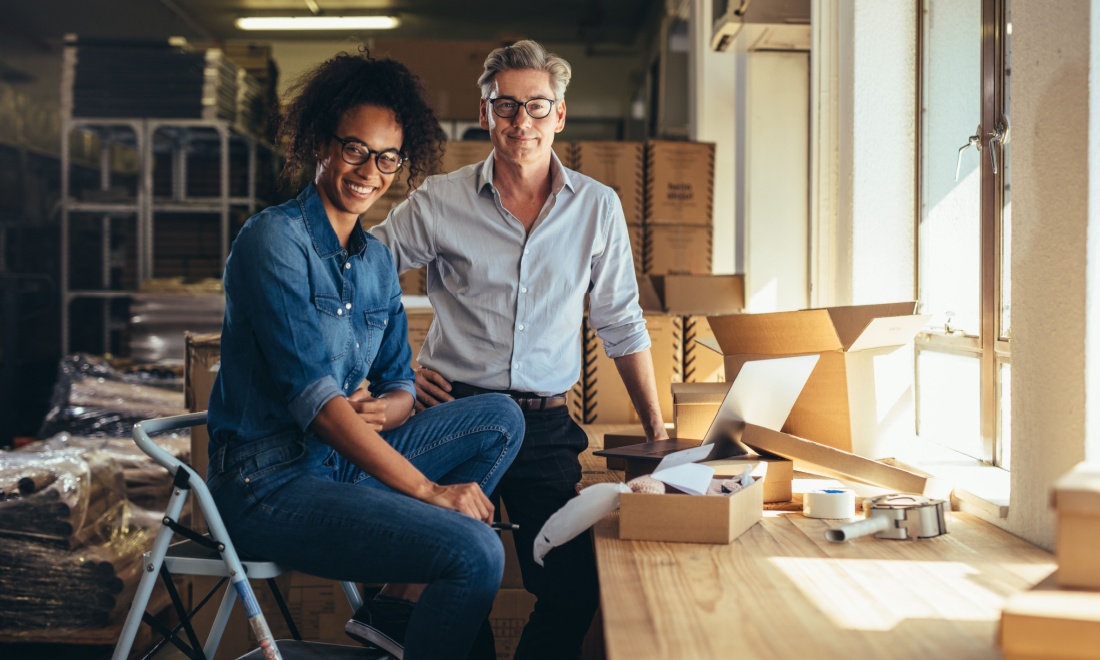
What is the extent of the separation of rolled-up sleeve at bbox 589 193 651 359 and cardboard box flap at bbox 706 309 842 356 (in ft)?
0.71

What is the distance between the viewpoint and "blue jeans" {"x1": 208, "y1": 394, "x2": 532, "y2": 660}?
1598 millimetres

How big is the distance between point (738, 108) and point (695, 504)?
354 cm

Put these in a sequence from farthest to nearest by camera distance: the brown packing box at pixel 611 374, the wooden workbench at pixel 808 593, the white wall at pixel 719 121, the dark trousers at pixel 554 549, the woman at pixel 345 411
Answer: the white wall at pixel 719 121
the brown packing box at pixel 611 374
the dark trousers at pixel 554 549
the woman at pixel 345 411
the wooden workbench at pixel 808 593

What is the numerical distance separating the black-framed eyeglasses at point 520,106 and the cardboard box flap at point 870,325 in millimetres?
835

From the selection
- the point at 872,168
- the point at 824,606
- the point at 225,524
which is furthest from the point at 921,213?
the point at 225,524

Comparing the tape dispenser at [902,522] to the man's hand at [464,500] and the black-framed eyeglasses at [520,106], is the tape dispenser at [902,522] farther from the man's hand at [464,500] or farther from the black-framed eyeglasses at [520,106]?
the black-framed eyeglasses at [520,106]

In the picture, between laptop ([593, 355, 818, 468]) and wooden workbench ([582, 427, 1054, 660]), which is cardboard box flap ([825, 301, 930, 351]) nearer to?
laptop ([593, 355, 818, 468])

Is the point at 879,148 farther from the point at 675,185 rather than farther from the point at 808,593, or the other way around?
the point at 675,185

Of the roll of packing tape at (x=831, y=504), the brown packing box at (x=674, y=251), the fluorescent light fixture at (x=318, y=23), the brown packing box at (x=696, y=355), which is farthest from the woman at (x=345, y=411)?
the fluorescent light fixture at (x=318, y=23)

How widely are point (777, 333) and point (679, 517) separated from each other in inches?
34.4

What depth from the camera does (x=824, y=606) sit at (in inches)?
51.0

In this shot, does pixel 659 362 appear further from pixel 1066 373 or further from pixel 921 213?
pixel 1066 373

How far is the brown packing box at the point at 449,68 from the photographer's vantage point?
555cm

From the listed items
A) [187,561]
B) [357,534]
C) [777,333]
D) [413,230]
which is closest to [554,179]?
[413,230]
